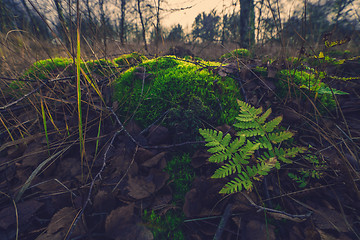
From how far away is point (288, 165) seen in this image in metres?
1.14

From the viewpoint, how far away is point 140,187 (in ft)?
3.49

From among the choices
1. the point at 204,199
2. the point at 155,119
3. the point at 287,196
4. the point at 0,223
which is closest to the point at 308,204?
the point at 287,196

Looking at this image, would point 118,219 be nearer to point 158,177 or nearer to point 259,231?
point 158,177

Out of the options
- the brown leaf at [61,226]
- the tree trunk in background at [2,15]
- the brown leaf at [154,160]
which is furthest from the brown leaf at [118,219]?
the tree trunk in background at [2,15]

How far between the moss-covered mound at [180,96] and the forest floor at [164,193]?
0.17 m

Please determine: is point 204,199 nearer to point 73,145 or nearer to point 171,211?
point 171,211

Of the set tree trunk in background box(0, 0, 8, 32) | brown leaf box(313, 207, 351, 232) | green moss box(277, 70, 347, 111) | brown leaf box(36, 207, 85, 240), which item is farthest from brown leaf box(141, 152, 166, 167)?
tree trunk in background box(0, 0, 8, 32)

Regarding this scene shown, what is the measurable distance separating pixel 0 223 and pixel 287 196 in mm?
1778

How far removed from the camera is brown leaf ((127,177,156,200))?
3.37ft

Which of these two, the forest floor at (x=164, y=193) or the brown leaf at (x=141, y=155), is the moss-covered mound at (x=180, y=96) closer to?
the forest floor at (x=164, y=193)

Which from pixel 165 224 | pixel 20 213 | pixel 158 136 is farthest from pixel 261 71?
pixel 20 213

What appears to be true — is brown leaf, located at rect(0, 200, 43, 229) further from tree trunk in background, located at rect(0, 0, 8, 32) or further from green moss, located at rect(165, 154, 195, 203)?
tree trunk in background, located at rect(0, 0, 8, 32)

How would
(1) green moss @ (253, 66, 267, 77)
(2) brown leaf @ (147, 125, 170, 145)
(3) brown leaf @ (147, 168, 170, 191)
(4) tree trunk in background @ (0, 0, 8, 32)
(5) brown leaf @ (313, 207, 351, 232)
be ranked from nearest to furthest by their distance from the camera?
1. (5) brown leaf @ (313, 207, 351, 232)
2. (3) brown leaf @ (147, 168, 170, 191)
3. (2) brown leaf @ (147, 125, 170, 145)
4. (4) tree trunk in background @ (0, 0, 8, 32)
5. (1) green moss @ (253, 66, 267, 77)

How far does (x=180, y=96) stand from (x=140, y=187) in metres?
0.86
